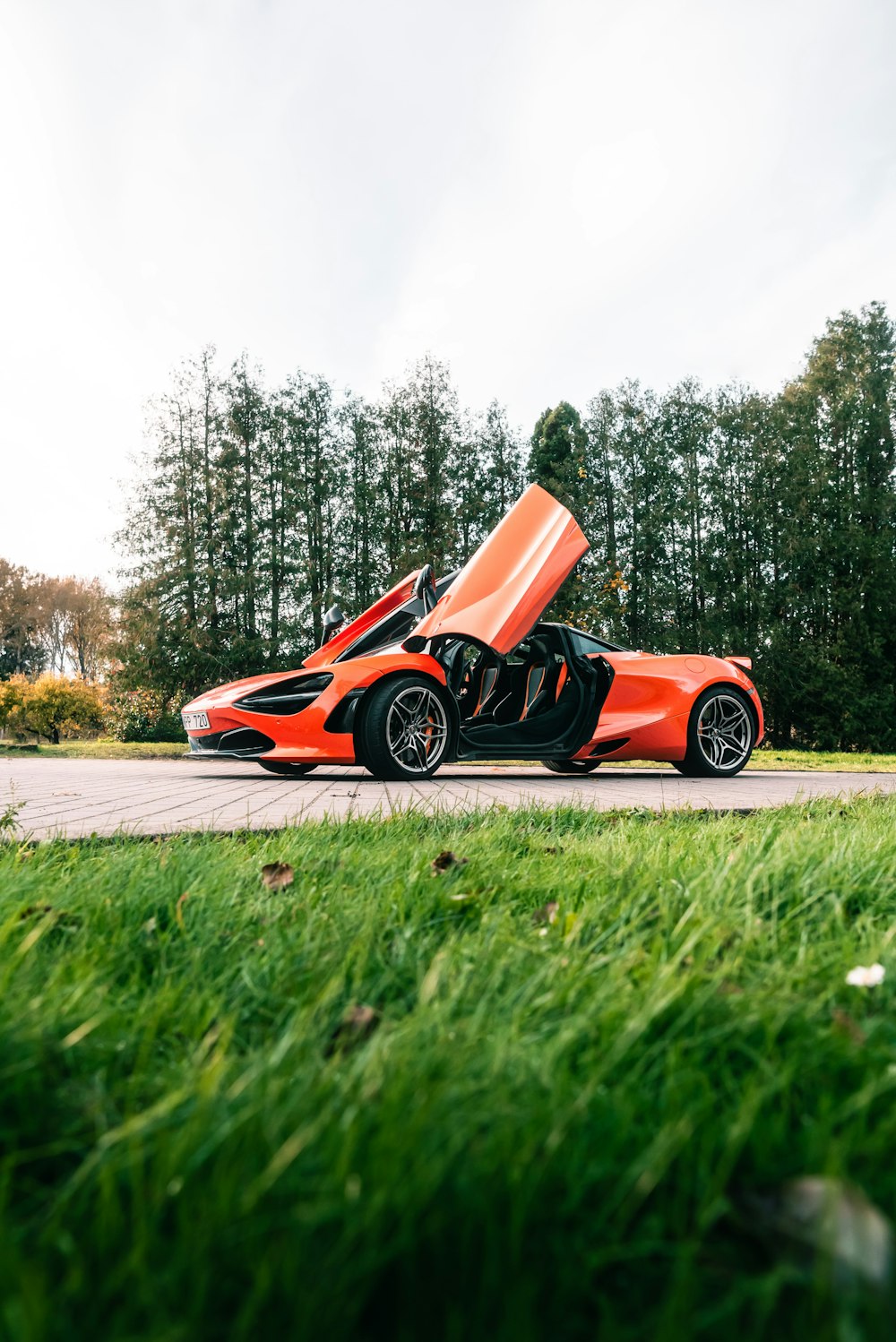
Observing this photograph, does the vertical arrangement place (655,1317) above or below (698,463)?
below

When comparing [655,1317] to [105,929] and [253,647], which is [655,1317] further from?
[253,647]

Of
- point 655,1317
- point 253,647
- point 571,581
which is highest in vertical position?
point 571,581

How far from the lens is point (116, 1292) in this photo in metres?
0.68

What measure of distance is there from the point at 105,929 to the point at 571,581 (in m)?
23.7

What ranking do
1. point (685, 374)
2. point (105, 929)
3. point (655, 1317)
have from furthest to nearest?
point (685, 374)
point (105, 929)
point (655, 1317)

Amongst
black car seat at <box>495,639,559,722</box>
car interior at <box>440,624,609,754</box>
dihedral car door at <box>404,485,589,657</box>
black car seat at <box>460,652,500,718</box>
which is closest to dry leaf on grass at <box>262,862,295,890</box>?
dihedral car door at <box>404,485,589,657</box>

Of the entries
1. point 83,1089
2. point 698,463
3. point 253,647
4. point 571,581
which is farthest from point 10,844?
point 698,463

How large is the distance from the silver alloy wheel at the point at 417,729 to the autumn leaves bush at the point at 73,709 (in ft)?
50.4

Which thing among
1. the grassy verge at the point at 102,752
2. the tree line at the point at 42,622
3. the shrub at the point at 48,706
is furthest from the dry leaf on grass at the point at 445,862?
the tree line at the point at 42,622

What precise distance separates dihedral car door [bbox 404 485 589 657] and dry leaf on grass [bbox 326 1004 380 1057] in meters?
5.13

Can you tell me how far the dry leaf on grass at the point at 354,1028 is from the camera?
1191 millimetres

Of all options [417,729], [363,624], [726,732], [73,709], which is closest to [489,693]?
[417,729]

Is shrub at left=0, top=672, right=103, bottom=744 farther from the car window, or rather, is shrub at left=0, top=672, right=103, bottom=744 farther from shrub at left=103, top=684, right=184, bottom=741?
the car window

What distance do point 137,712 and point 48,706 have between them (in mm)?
3072
